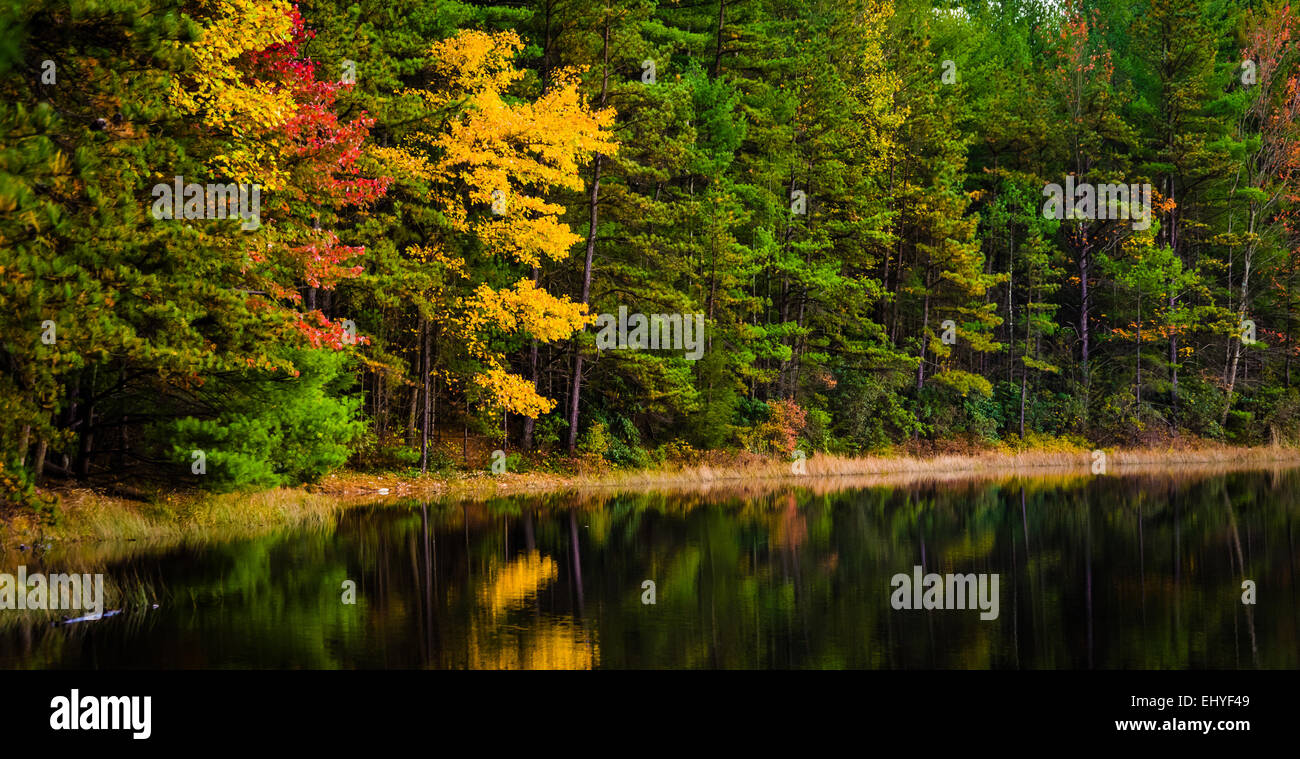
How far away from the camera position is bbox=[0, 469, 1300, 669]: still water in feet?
37.3

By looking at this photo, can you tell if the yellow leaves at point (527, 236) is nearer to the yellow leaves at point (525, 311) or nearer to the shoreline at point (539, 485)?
the yellow leaves at point (525, 311)

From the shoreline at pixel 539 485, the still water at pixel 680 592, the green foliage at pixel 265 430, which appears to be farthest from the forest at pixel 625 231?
the still water at pixel 680 592

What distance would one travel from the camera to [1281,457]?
46.9m

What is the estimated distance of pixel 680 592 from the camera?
15148 mm

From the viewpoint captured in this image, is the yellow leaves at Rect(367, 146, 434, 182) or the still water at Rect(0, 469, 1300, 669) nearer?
the still water at Rect(0, 469, 1300, 669)

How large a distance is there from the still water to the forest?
2563mm

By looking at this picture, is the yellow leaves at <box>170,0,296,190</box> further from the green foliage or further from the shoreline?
the shoreline

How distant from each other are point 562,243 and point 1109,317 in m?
32.0

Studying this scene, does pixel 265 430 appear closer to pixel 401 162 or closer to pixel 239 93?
pixel 239 93

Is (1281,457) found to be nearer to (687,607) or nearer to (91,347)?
(687,607)

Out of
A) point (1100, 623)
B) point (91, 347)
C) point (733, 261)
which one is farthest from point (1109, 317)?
point (91, 347)

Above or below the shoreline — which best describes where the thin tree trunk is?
above

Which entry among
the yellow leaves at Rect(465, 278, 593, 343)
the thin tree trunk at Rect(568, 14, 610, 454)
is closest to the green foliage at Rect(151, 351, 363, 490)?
the yellow leaves at Rect(465, 278, 593, 343)

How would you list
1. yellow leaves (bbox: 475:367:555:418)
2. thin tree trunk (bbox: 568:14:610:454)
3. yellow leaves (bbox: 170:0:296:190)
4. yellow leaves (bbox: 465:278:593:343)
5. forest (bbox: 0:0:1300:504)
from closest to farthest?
forest (bbox: 0:0:1300:504), yellow leaves (bbox: 170:0:296:190), yellow leaves (bbox: 465:278:593:343), yellow leaves (bbox: 475:367:555:418), thin tree trunk (bbox: 568:14:610:454)
